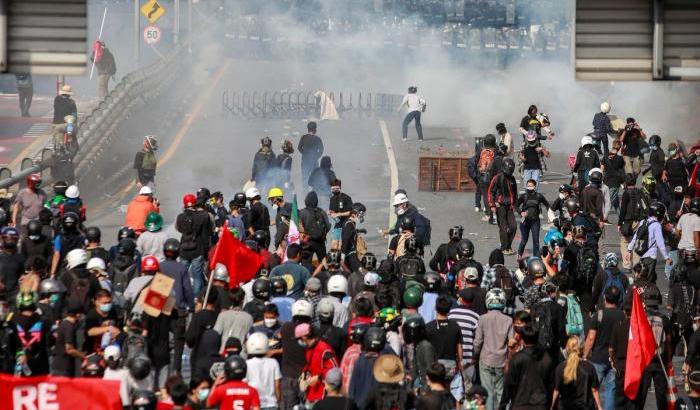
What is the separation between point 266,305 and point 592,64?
3.81 metres

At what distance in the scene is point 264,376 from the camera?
42.6ft

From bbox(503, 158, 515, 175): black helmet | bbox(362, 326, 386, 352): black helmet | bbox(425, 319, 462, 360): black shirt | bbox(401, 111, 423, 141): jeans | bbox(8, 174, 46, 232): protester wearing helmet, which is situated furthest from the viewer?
bbox(401, 111, 423, 141): jeans

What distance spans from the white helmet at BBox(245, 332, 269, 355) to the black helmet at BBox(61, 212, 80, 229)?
515 cm

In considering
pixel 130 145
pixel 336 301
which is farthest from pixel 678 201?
pixel 130 145

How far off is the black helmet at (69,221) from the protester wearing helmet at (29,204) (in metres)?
2.68

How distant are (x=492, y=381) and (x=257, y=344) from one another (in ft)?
8.42

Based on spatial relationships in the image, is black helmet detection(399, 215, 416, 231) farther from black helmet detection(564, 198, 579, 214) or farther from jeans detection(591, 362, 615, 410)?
jeans detection(591, 362, 615, 410)

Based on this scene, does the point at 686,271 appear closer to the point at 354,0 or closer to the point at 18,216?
the point at 18,216

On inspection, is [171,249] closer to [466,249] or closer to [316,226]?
[466,249]

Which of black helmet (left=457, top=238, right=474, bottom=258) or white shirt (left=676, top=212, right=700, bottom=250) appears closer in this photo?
black helmet (left=457, top=238, right=474, bottom=258)

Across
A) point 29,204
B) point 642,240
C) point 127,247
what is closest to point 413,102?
point 642,240

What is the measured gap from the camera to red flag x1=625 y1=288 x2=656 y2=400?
46.9 feet

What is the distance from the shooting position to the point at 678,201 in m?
23.7

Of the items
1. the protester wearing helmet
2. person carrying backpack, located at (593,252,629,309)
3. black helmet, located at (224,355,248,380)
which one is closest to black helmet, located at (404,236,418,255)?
person carrying backpack, located at (593,252,629,309)
